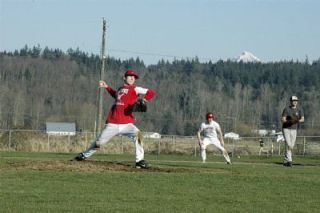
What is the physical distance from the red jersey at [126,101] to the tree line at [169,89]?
93.1m

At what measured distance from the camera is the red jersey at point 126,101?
17875 mm

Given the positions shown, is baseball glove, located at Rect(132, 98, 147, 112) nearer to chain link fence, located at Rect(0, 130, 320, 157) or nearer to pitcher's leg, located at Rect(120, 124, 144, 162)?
pitcher's leg, located at Rect(120, 124, 144, 162)

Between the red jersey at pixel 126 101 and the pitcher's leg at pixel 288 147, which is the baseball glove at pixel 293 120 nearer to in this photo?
the pitcher's leg at pixel 288 147

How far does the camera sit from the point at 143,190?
13.1m

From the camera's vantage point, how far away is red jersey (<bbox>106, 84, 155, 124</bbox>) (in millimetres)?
17875

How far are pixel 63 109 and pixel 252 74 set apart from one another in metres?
48.9

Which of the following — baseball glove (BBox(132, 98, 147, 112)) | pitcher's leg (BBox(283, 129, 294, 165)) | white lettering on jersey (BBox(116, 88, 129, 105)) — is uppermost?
white lettering on jersey (BBox(116, 88, 129, 105))

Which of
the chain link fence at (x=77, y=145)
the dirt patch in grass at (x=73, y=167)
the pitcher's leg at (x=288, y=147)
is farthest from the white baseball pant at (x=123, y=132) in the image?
the chain link fence at (x=77, y=145)

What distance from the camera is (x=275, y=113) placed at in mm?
152750

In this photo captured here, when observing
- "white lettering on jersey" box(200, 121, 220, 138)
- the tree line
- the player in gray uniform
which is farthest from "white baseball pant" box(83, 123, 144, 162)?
the tree line

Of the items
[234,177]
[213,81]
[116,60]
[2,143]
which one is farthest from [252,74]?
[234,177]

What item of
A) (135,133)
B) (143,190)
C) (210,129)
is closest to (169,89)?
(210,129)

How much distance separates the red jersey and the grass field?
4.16 ft

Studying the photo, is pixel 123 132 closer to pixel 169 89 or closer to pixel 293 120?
pixel 293 120
